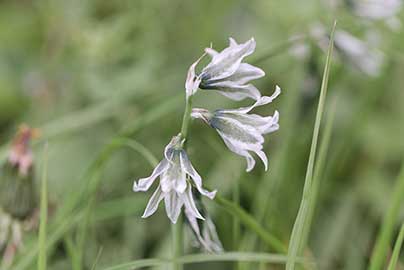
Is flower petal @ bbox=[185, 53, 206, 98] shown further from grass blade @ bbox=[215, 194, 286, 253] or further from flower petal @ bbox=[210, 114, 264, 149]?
grass blade @ bbox=[215, 194, 286, 253]

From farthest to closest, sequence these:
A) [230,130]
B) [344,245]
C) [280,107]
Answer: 1. [280,107]
2. [344,245]
3. [230,130]

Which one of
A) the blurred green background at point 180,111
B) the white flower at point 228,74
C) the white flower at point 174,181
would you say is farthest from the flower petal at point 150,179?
the blurred green background at point 180,111

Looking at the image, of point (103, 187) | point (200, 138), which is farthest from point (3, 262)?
point (200, 138)

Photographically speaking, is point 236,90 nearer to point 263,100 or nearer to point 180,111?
point 263,100

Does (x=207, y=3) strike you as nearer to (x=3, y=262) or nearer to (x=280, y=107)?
(x=280, y=107)

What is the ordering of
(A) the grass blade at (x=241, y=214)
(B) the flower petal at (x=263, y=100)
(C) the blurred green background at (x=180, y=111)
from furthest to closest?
(C) the blurred green background at (x=180, y=111)
(A) the grass blade at (x=241, y=214)
(B) the flower petal at (x=263, y=100)

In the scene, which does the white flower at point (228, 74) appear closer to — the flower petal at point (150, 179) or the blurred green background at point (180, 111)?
the flower petal at point (150, 179)

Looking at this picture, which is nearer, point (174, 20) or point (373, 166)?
point (373, 166)

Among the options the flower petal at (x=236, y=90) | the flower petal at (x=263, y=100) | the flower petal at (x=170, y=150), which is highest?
the flower petal at (x=236, y=90)
